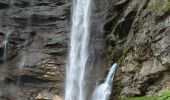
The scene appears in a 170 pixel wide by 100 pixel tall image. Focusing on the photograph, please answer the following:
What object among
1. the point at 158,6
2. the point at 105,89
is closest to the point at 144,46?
the point at 158,6

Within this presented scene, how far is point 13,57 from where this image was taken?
19.6m

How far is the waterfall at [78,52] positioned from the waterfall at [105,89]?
771mm

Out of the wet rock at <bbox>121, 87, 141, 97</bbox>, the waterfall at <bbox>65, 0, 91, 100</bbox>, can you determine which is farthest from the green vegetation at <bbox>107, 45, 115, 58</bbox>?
the wet rock at <bbox>121, 87, 141, 97</bbox>

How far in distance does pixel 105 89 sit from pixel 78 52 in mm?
3421

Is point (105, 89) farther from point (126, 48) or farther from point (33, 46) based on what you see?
point (33, 46)

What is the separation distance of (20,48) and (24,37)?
737 mm

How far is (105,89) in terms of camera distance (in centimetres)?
1639

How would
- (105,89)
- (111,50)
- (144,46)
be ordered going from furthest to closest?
(111,50) < (105,89) < (144,46)

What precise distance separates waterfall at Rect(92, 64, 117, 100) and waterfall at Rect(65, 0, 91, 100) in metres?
0.77

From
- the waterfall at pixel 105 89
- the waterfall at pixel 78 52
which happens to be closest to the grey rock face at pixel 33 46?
the waterfall at pixel 78 52

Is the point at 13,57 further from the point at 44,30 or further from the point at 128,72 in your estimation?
the point at 128,72

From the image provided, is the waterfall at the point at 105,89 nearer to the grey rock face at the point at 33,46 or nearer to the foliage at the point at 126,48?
the foliage at the point at 126,48

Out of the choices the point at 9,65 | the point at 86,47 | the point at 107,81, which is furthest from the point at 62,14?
the point at 107,81

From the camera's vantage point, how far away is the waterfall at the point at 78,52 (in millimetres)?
17750
